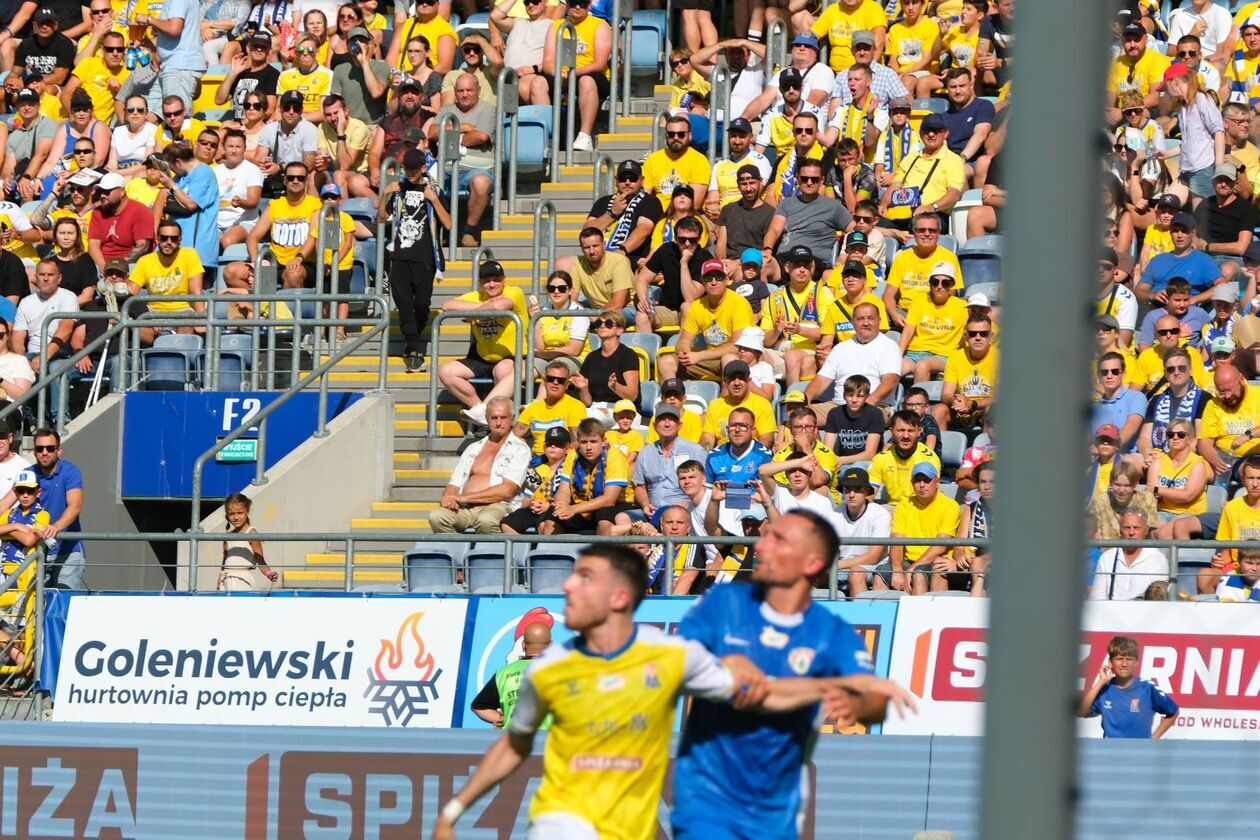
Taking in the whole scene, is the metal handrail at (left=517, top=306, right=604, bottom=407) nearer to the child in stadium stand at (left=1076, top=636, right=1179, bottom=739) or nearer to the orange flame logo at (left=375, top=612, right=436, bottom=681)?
the orange flame logo at (left=375, top=612, right=436, bottom=681)

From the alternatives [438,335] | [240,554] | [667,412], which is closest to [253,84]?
[438,335]

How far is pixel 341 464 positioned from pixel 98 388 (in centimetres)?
265

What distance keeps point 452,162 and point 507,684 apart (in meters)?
7.21

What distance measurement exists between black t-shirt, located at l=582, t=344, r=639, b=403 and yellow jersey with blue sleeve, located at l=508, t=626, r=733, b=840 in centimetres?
906

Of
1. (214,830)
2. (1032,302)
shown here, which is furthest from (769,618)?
(214,830)

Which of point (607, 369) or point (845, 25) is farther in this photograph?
point (845, 25)

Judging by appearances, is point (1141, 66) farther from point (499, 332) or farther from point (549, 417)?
point (499, 332)

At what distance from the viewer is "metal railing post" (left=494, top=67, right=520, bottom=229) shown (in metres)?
18.6

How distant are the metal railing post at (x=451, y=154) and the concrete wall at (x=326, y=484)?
6.84 ft

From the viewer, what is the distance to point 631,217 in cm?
1698

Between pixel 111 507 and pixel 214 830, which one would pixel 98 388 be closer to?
pixel 111 507

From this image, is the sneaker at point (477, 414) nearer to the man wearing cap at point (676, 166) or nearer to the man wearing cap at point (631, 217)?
the man wearing cap at point (631, 217)

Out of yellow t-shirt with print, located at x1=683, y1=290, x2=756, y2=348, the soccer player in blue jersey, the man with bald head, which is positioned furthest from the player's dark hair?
yellow t-shirt with print, located at x1=683, y1=290, x2=756, y2=348

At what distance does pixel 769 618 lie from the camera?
6.75m
